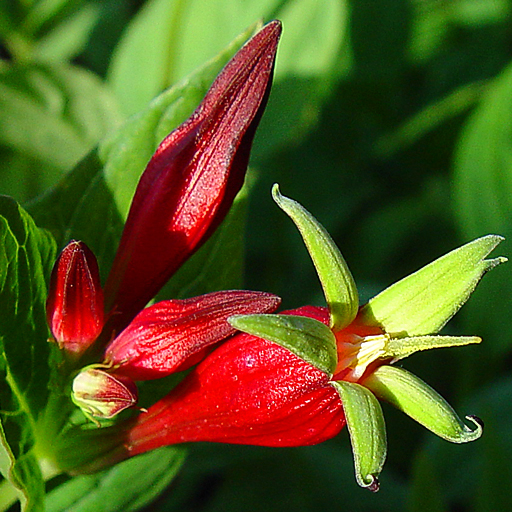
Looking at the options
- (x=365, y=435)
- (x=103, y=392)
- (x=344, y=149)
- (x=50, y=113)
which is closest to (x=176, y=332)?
(x=103, y=392)

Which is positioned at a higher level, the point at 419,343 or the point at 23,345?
the point at 23,345

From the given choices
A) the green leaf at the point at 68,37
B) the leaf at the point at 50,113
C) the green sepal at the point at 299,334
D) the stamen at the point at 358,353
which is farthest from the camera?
the green leaf at the point at 68,37

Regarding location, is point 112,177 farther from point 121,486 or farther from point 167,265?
point 121,486

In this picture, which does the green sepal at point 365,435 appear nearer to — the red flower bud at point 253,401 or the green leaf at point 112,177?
the red flower bud at point 253,401

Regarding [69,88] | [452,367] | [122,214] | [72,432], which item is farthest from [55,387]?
[452,367]

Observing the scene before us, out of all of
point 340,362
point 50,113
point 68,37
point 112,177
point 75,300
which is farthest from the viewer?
point 68,37

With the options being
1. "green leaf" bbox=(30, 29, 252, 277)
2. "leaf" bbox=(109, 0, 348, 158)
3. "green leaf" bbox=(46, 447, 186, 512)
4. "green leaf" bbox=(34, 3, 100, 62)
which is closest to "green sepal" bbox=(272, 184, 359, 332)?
"green leaf" bbox=(30, 29, 252, 277)

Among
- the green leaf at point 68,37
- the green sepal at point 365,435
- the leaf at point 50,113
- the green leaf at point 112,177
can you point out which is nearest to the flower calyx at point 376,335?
the green sepal at point 365,435
